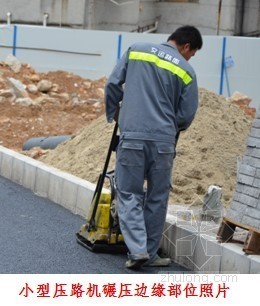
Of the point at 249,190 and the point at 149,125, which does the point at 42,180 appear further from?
the point at 249,190

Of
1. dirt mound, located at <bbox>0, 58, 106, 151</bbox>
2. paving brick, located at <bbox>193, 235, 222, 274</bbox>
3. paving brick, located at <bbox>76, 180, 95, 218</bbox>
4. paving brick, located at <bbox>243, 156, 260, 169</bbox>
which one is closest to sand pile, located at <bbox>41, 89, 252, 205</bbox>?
paving brick, located at <bbox>76, 180, 95, 218</bbox>

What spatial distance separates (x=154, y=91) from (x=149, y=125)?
276mm

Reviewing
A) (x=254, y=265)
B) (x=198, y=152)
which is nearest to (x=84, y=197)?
(x=198, y=152)

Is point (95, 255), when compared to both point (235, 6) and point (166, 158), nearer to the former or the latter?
point (166, 158)

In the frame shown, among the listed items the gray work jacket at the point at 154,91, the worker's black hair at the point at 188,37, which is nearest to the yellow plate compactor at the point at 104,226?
the gray work jacket at the point at 154,91

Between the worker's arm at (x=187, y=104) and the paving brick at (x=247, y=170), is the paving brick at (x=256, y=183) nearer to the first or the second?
the paving brick at (x=247, y=170)

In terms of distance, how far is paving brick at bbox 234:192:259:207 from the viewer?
21.0 ft

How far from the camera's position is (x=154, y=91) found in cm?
669

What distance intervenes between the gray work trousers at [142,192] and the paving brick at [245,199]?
23.5 inches

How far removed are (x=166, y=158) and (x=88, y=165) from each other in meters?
3.31

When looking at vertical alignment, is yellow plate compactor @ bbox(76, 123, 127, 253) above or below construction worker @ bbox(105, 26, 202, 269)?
below

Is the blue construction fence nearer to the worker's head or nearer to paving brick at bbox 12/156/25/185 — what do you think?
paving brick at bbox 12/156/25/185

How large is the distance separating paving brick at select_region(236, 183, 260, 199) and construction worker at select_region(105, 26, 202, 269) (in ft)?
1.98

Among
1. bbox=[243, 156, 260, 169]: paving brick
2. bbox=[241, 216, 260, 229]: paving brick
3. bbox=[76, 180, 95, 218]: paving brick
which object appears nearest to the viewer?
bbox=[241, 216, 260, 229]: paving brick
